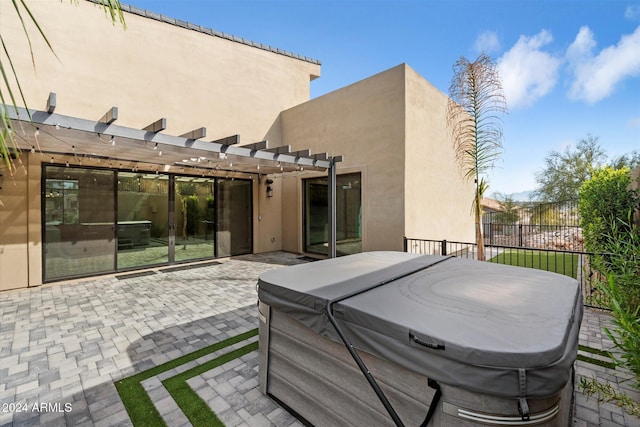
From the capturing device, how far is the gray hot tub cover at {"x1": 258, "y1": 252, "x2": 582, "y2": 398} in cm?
145

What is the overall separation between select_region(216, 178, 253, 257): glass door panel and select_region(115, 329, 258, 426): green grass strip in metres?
5.97

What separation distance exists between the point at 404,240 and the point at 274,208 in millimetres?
5168

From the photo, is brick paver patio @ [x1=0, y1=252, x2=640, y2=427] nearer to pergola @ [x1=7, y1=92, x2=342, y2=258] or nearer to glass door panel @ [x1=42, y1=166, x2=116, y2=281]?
glass door panel @ [x1=42, y1=166, x2=116, y2=281]

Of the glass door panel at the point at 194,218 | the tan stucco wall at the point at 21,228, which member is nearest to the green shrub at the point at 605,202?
the glass door panel at the point at 194,218

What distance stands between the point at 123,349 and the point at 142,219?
4942mm

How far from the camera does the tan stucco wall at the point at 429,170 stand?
771cm

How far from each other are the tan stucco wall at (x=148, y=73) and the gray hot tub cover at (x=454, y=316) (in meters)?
6.07

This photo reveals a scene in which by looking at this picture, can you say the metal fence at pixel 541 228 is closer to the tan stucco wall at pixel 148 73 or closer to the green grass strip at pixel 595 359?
the green grass strip at pixel 595 359

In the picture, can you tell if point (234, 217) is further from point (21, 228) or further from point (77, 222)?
point (21, 228)

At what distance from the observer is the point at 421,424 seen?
5.57 feet

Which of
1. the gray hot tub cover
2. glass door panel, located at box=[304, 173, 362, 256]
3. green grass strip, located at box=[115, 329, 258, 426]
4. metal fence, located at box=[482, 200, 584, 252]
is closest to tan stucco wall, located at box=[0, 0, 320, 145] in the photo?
glass door panel, located at box=[304, 173, 362, 256]

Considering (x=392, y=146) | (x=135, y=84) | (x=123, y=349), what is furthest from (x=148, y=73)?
(x=123, y=349)

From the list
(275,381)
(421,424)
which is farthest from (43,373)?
(421,424)

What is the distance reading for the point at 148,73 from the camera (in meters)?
7.82
